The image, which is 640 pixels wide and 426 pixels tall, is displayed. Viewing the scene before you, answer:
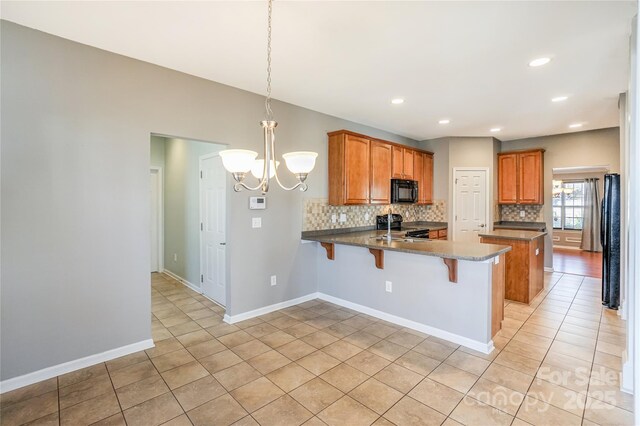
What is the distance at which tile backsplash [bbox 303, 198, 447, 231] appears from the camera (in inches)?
171

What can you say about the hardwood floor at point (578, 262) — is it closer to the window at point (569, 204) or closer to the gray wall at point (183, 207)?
the window at point (569, 204)

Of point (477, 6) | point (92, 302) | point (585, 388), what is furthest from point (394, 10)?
point (92, 302)

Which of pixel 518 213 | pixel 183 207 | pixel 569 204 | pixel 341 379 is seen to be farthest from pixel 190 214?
pixel 569 204

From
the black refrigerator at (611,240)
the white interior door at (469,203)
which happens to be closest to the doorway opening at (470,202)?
the white interior door at (469,203)

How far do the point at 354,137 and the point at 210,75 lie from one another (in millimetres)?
2115

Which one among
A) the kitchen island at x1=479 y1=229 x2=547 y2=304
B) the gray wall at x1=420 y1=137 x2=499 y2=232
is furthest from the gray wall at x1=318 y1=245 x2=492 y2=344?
the gray wall at x1=420 y1=137 x2=499 y2=232

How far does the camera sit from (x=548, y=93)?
3.56 meters

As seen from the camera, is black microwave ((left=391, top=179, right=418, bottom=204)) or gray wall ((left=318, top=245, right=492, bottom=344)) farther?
black microwave ((left=391, top=179, right=418, bottom=204))

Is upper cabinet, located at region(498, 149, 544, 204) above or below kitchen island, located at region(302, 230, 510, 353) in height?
above

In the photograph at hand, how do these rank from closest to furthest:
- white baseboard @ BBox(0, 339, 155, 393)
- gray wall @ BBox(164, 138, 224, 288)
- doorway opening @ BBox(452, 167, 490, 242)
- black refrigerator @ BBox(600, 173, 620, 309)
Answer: white baseboard @ BBox(0, 339, 155, 393)
black refrigerator @ BBox(600, 173, 620, 309)
gray wall @ BBox(164, 138, 224, 288)
doorway opening @ BBox(452, 167, 490, 242)

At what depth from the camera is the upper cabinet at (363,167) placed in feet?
14.2

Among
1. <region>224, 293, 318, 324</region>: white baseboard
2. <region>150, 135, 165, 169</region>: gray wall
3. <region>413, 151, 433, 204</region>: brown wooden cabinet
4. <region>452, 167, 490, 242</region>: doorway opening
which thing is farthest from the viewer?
<region>452, 167, 490, 242</region>: doorway opening

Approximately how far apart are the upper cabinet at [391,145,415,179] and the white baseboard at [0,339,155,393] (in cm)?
422

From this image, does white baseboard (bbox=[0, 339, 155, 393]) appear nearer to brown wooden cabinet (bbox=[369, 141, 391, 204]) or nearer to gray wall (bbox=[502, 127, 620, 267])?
brown wooden cabinet (bbox=[369, 141, 391, 204])
